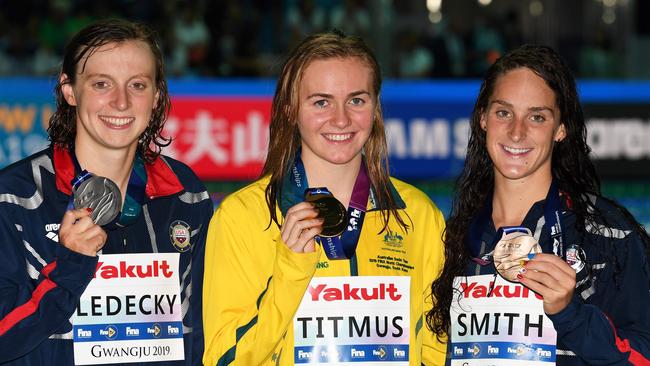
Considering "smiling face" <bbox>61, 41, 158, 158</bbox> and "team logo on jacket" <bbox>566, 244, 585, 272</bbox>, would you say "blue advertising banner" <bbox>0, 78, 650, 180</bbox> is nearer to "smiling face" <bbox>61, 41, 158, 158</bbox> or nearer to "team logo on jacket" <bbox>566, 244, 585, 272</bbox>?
"smiling face" <bbox>61, 41, 158, 158</bbox>

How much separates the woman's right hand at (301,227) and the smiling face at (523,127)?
82 cm

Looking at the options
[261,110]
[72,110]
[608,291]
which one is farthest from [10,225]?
[261,110]

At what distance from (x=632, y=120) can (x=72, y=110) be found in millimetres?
9328

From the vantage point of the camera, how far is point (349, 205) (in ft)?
13.3

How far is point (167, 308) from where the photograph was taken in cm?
408

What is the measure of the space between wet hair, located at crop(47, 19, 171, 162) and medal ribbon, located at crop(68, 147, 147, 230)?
0.30 feet

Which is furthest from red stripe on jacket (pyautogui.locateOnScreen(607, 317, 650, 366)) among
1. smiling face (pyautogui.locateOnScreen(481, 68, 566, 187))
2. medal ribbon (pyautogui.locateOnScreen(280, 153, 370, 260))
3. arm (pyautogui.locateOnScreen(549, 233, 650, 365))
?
medal ribbon (pyautogui.locateOnScreen(280, 153, 370, 260))

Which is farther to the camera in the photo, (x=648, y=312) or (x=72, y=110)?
(x=72, y=110)

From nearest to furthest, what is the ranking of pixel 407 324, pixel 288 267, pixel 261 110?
pixel 288 267 < pixel 407 324 < pixel 261 110

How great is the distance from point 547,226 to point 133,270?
1537mm

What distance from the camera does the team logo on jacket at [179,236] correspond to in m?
4.13

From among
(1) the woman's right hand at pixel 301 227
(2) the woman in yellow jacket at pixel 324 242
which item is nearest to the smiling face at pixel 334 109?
(2) the woman in yellow jacket at pixel 324 242

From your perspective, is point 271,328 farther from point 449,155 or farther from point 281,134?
point 449,155

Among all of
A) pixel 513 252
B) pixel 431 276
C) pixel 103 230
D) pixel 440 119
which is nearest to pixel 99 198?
pixel 103 230
